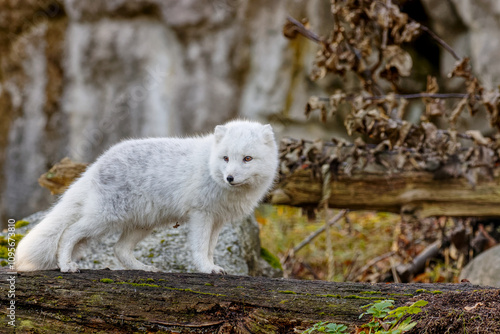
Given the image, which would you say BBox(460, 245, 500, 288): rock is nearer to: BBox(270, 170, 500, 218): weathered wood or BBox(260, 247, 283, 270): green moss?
BBox(270, 170, 500, 218): weathered wood

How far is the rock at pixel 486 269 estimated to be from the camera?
17.2ft

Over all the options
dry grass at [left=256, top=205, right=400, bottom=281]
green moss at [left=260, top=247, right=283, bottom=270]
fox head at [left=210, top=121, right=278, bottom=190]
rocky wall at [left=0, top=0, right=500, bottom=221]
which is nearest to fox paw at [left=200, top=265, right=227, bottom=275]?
fox head at [left=210, top=121, right=278, bottom=190]

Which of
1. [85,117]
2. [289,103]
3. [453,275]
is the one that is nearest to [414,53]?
[289,103]

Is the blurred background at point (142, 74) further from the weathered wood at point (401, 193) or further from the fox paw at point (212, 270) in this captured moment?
the fox paw at point (212, 270)

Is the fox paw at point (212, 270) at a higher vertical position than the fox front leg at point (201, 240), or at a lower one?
lower

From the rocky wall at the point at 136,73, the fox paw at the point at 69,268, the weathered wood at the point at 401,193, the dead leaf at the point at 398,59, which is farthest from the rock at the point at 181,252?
the rocky wall at the point at 136,73

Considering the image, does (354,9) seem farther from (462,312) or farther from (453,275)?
(462,312)

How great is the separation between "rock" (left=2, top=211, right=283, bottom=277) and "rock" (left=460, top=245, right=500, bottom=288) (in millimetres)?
2065

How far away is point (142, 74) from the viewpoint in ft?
36.1

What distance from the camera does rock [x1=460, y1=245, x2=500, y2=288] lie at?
5238 mm

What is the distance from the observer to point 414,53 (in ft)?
33.9

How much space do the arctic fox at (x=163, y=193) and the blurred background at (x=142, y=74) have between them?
6245 mm

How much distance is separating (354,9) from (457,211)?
2.66 m

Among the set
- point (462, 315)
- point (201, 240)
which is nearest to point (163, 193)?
point (201, 240)
